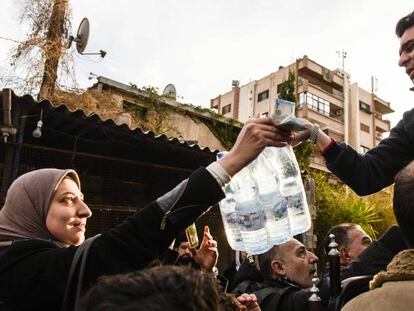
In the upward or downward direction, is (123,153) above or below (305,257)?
above

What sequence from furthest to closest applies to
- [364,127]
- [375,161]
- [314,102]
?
1. [364,127]
2. [314,102]
3. [375,161]

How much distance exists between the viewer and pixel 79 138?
5.82 meters

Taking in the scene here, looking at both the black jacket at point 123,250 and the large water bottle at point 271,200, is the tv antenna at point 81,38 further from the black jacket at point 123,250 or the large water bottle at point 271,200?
the black jacket at point 123,250

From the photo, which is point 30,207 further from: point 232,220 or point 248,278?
point 248,278

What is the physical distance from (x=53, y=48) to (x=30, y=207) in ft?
27.2

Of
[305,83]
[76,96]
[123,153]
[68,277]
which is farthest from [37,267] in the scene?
[305,83]

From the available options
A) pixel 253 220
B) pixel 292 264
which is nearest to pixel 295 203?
pixel 253 220

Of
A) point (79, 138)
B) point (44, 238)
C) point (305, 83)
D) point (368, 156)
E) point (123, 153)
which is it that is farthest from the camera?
point (305, 83)

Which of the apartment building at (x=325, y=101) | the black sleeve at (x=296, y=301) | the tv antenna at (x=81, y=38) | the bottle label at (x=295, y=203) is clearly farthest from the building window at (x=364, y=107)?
the black sleeve at (x=296, y=301)

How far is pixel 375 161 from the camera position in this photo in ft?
7.02

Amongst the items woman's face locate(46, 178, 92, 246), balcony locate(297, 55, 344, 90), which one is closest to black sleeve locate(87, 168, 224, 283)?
woman's face locate(46, 178, 92, 246)

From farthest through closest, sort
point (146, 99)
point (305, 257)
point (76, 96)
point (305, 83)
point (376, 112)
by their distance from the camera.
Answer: point (376, 112), point (305, 83), point (146, 99), point (76, 96), point (305, 257)

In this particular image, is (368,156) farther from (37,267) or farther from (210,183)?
(37,267)

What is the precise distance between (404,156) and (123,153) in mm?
4911
